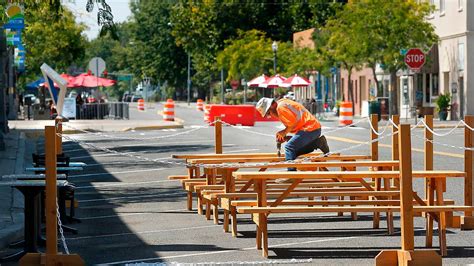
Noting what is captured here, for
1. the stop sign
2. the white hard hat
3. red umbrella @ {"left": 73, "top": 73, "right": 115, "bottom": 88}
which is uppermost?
the stop sign

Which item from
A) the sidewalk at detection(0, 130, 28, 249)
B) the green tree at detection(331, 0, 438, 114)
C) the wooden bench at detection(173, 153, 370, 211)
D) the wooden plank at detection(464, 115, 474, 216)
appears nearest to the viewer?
the wooden plank at detection(464, 115, 474, 216)

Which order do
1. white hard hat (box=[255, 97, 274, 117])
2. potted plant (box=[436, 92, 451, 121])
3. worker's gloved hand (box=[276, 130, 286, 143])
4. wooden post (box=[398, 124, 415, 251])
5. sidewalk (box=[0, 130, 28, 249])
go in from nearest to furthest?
wooden post (box=[398, 124, 415, 251])
sidewalk (box=[0, 130, 28, 249])
white hard hat (box=[255, 97, 274, 117])
worker's gloved hand (box=[276, 130, 286, 143])
potted plant (box=[436, 92, 451, 121])

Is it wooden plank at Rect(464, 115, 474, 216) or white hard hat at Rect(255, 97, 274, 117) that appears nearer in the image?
wooden plank at Rect(464, 115, 474, 216)

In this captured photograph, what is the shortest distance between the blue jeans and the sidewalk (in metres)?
3.65

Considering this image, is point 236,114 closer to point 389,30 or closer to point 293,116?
point 389,30

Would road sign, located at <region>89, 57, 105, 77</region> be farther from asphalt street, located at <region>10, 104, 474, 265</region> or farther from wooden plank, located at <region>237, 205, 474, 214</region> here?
wooden plank, located at <region>237, 205, 474, 214</region>

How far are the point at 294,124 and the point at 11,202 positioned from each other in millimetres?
4185

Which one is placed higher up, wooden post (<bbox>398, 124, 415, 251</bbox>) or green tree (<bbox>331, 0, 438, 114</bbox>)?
green tree (<bbox>331, 0, 438, 114</bbox>)

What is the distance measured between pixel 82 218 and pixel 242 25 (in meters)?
83.9

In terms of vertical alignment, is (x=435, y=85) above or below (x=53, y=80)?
below

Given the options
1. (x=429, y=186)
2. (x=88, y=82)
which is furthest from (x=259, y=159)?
(x=88, y=82)

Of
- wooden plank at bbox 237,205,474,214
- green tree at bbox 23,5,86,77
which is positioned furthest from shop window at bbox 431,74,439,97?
wooden plank at bbox 237,205,474,214

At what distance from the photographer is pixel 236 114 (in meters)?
54.0

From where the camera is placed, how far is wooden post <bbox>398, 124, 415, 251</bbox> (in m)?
12.0
